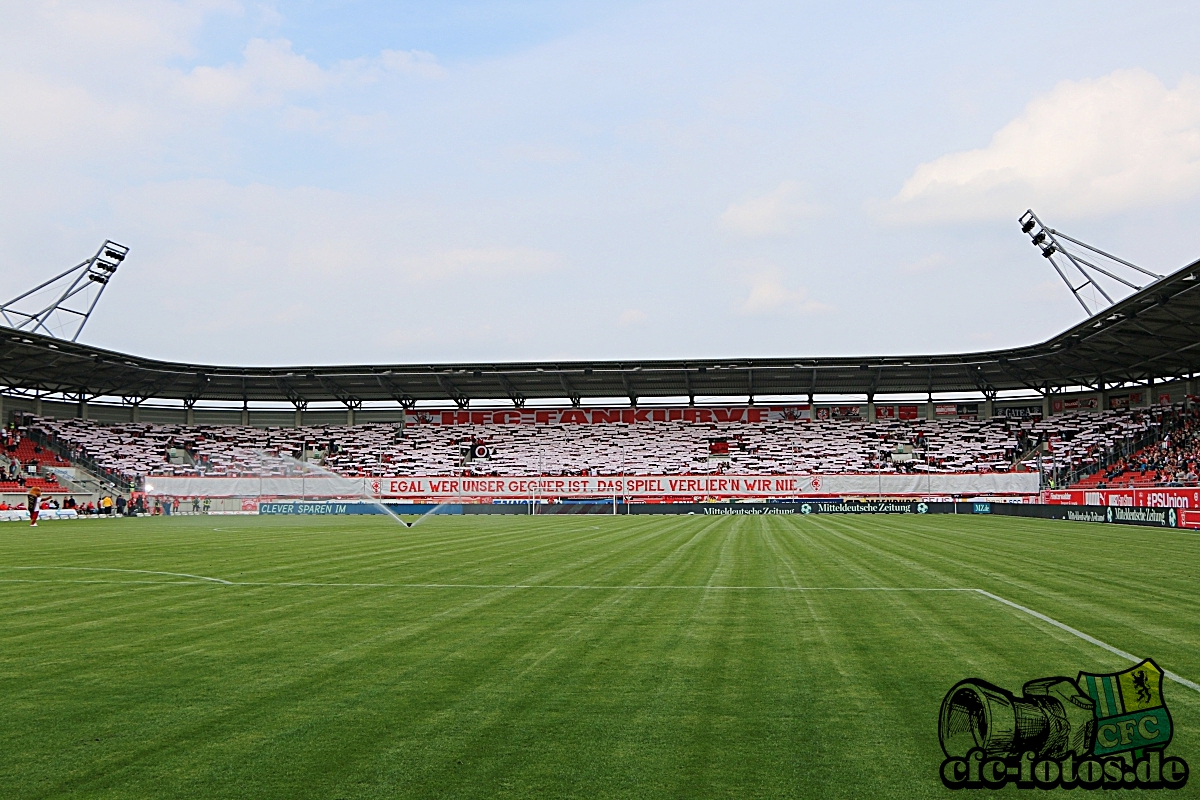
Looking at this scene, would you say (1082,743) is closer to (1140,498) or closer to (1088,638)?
(1088,638)

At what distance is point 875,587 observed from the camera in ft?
45.1

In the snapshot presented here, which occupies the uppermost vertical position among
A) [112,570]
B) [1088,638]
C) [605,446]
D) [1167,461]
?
[605,446]

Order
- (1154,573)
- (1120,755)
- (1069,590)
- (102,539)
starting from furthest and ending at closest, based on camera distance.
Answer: (102,539) < (1154,573) < (1069,590) < (1120,755)

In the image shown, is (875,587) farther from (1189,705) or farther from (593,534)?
(593,534)

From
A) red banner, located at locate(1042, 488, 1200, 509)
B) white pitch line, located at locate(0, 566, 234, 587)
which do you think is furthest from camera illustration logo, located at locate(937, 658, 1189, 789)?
red banner, located at locate(1042, 488, 1200, 509)

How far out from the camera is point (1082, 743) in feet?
15.2

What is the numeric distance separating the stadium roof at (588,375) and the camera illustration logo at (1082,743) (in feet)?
180

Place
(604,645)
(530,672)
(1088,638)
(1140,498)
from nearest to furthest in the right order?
(530,672)
(604,645)
(1088,638)
(1140,498)

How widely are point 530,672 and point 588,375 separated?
65.6m

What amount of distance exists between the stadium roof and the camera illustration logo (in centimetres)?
5499

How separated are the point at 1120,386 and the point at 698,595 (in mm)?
66139

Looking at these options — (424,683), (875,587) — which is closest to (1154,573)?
(875,587)

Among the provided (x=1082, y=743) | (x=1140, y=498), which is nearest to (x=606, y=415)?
(x=1140, y=498)

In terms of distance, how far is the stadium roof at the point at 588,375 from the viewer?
59281 mm
